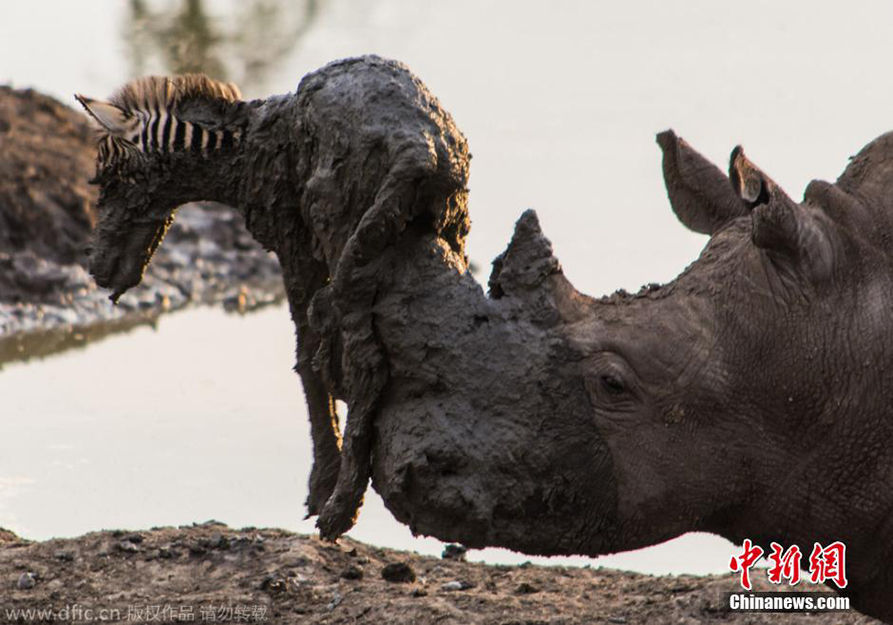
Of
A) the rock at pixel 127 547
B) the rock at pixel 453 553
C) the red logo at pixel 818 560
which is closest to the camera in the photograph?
the red logo at pixel 818 560

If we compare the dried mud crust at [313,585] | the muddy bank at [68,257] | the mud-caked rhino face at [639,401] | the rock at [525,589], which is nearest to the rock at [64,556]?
the dried mud crust at [313,585]

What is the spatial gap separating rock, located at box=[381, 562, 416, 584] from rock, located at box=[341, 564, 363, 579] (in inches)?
3.2

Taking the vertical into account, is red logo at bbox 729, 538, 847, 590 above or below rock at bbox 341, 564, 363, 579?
below

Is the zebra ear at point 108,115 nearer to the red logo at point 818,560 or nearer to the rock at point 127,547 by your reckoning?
the red logo at point 818,560

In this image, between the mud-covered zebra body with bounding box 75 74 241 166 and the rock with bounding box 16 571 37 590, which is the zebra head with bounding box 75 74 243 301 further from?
the rock with bounding box 16 571 37 590

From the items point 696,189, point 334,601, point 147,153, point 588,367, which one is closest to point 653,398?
point 588,367

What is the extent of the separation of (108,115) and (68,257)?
7550 mm

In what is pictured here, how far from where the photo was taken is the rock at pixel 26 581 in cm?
601

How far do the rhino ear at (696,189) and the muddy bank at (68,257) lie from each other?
6.62m

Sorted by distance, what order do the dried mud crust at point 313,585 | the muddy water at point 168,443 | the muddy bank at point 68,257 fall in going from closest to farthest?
the dried mud crust at point 313,585
the muddy water at point 168,443
the muddy bank at point 68,257

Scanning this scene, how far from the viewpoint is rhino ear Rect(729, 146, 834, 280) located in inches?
Result: 156

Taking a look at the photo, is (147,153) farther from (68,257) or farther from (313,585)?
(68,257)

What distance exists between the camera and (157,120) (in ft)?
15.0

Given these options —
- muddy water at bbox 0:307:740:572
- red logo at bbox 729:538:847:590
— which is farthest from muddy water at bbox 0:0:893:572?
red logo at bbox 729:538:847:590
